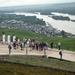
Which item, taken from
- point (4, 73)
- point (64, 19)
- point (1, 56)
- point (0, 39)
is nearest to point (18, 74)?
point (4, 73)

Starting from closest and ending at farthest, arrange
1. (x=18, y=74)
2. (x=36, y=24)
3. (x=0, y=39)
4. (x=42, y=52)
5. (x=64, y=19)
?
1. (x=18, y=74)
2. (x=42, y=52)
3. (x=0, y=39)
4. (x=36, y=24)
5. (x=64, y=19)

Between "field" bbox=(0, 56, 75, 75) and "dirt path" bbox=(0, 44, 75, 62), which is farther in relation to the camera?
"dirt path" bbox=(0, 44, 75, 62)

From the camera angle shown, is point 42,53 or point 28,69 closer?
point 28,69

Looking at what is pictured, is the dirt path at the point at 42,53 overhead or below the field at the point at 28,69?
below

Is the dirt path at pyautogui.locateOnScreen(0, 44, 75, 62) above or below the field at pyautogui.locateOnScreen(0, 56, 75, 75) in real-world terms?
below

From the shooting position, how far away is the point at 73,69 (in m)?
14.7

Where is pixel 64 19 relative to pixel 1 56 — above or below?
below

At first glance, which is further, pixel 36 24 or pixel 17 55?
pixel 36 24

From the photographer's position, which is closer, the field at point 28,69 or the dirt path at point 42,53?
the field at point 28,69

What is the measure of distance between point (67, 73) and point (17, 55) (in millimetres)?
5466

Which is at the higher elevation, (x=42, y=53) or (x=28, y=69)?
(x=28, y=69)

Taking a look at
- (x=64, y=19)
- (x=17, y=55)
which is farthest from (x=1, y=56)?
(x=64, y=19)

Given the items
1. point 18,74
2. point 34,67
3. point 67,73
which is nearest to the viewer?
point 18,74

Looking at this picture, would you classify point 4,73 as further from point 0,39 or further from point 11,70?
point 0,39
